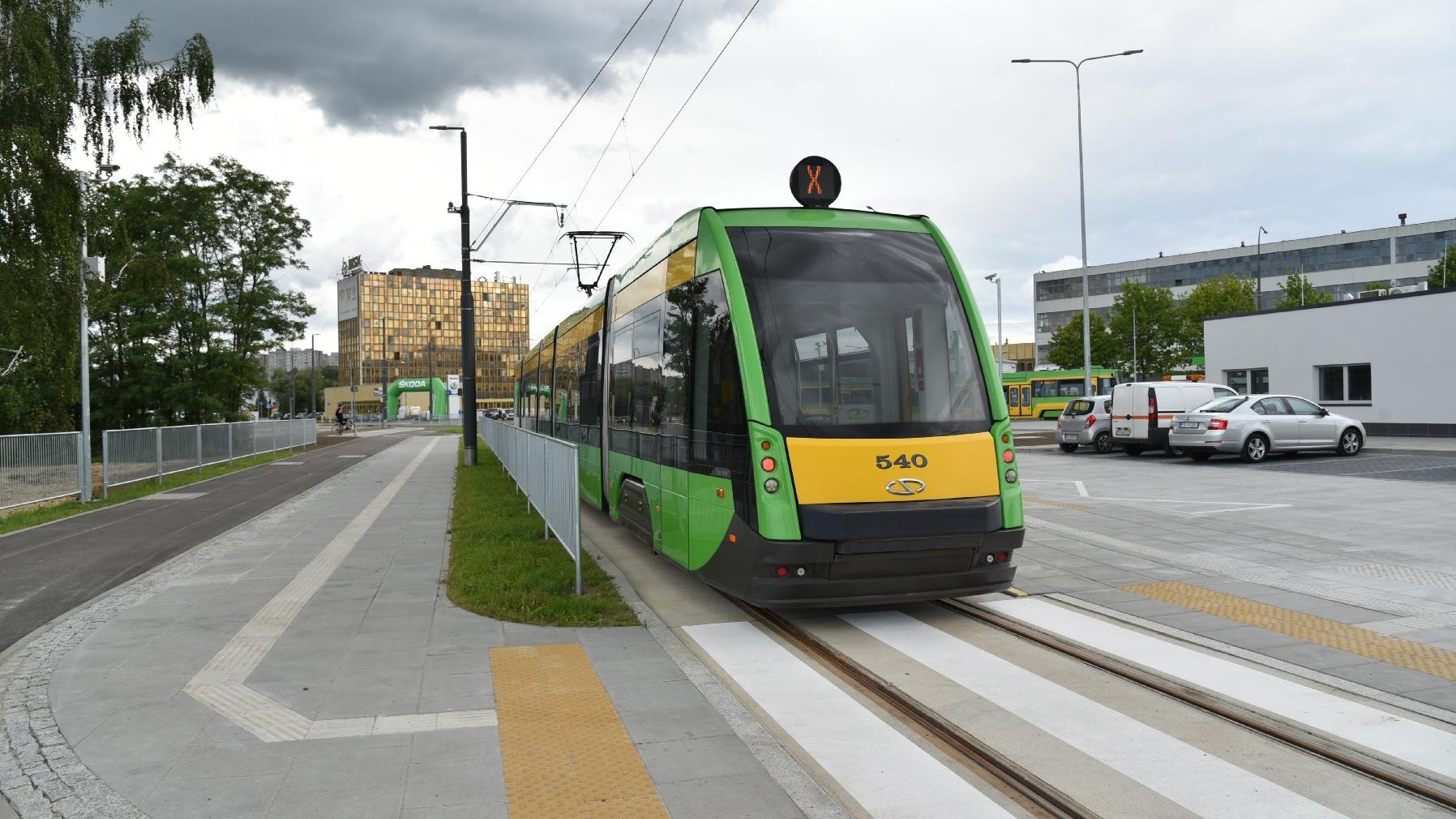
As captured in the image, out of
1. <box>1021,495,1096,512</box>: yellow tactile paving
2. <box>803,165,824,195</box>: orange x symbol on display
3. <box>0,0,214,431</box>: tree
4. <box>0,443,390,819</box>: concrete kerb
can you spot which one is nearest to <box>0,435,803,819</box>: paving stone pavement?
<box>0,443,390,819</box>: concrete kerb

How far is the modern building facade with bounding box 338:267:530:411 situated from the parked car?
139707 mm

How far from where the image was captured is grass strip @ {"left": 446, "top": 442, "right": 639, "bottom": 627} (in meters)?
7.46

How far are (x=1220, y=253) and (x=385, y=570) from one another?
97744 millimetres

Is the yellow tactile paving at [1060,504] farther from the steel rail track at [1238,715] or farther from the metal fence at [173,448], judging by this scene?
the metal fence at [173,448]

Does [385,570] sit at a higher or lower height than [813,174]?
lower

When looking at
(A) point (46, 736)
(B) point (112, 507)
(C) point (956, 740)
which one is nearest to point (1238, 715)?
(C) point (956, 740)

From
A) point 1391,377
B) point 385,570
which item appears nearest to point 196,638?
point 385,570

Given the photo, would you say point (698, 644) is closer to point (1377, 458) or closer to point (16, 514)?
point (16, 514)

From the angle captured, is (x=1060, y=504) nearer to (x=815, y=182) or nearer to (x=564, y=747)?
(x=815, y=182)

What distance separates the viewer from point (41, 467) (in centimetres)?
1584

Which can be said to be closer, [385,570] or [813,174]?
[813,174]

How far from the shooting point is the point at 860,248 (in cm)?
731

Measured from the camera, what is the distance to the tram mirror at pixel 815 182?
8.10 metres

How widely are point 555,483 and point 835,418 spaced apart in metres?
4.00
